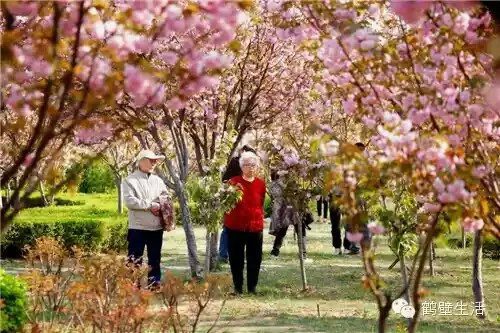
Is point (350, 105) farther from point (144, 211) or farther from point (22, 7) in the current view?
point (144, 211)

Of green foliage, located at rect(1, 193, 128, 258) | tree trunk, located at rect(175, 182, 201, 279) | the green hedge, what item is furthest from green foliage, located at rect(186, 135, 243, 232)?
the green hedge

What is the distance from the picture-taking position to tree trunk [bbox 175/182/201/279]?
1140 centimetres

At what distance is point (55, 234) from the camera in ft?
51.9

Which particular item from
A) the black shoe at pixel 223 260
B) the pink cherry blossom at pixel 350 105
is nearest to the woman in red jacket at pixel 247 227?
the black shoe at pixel 223 260

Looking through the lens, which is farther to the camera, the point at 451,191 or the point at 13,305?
the point at 13,305

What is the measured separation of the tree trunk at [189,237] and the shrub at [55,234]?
4.07 metres

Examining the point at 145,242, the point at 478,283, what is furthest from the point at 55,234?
the point at 478,283

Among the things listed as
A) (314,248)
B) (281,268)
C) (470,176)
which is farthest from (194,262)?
(470,176)

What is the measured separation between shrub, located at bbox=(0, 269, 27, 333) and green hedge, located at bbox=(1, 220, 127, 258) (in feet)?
29.3

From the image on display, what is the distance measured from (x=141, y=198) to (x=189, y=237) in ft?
7.68

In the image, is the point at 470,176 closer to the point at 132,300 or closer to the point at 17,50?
the point at 17,50

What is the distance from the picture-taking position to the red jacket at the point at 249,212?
32.0ft

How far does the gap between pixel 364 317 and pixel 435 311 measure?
952 millimetres
